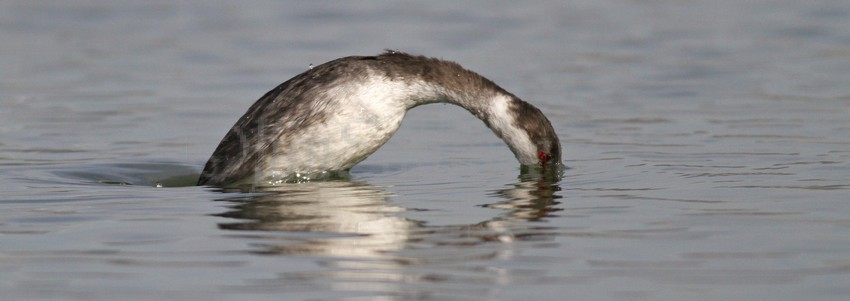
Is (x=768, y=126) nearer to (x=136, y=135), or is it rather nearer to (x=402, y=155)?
(x=402, y=155)

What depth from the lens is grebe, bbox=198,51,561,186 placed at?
413 inches

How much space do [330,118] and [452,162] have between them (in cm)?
157

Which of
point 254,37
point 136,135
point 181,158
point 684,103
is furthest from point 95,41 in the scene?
point 684,103

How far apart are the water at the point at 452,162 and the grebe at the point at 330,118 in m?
0.32

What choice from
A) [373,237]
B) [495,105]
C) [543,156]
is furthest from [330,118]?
[373,237]

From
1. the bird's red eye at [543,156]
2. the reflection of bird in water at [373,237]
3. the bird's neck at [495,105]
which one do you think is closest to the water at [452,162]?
the reflection of bird in water at [373,237]

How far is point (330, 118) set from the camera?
10461 mm

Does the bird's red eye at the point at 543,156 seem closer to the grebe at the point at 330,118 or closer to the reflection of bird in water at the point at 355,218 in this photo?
the grebe at the point at 330,118

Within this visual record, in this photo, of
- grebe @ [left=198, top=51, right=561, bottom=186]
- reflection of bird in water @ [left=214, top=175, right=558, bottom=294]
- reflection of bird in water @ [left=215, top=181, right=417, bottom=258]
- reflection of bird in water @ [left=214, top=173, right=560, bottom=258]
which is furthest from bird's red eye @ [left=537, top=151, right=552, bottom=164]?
reflection of bird in water @ [left=215, top=181, right=417, bottom=258]

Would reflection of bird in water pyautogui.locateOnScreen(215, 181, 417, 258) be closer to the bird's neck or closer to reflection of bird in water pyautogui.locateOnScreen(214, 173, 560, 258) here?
reflection of bird in water pyautogui.locateOnScreen(214, 173, 560, 258)

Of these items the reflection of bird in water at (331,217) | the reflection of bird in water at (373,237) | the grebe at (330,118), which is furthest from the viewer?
the grebe at (330,118)

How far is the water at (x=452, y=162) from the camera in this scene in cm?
674

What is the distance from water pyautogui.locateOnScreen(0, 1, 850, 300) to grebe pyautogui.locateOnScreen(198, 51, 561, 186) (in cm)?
32

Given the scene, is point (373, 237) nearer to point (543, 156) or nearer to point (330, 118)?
point (330, 118)
